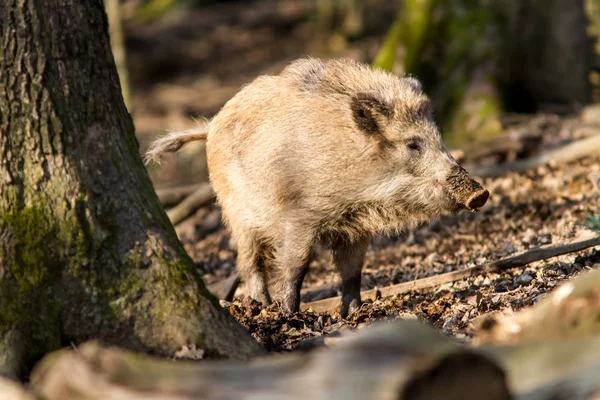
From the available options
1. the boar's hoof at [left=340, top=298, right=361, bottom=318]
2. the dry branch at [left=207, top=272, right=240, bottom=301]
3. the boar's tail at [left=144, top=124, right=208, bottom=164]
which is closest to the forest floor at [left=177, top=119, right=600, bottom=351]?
the boar's hoof at [left=340, top=298, right=361, bottom=318]

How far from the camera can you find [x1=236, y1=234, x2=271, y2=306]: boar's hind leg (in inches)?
241

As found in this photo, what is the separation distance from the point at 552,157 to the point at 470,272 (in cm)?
318

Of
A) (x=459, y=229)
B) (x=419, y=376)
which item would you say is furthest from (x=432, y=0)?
(x=419, y=376)

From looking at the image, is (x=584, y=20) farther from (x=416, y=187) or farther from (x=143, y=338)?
(x=143, y=338)

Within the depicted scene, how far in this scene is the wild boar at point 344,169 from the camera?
5.52 meters

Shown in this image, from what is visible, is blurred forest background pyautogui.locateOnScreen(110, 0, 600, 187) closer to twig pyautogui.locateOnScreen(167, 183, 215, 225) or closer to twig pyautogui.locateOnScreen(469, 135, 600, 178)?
twig pyautogui.locateOnScreen(167, 183, 215, 225)

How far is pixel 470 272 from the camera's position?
5410mm

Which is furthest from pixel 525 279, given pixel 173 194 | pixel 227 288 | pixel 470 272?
pixel 173 194

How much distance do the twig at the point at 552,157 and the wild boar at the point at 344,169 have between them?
270 centimetres

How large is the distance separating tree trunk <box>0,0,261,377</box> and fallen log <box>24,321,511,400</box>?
3.68 feet

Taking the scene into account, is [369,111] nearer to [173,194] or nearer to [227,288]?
[227,288]

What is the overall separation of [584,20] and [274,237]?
6.00 meters

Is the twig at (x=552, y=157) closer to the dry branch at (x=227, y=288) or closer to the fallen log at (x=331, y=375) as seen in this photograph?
the dry branch at (x=227, y=288)

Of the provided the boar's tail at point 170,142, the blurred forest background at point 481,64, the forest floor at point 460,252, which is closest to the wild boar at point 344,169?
the forest floor at point 460,252
